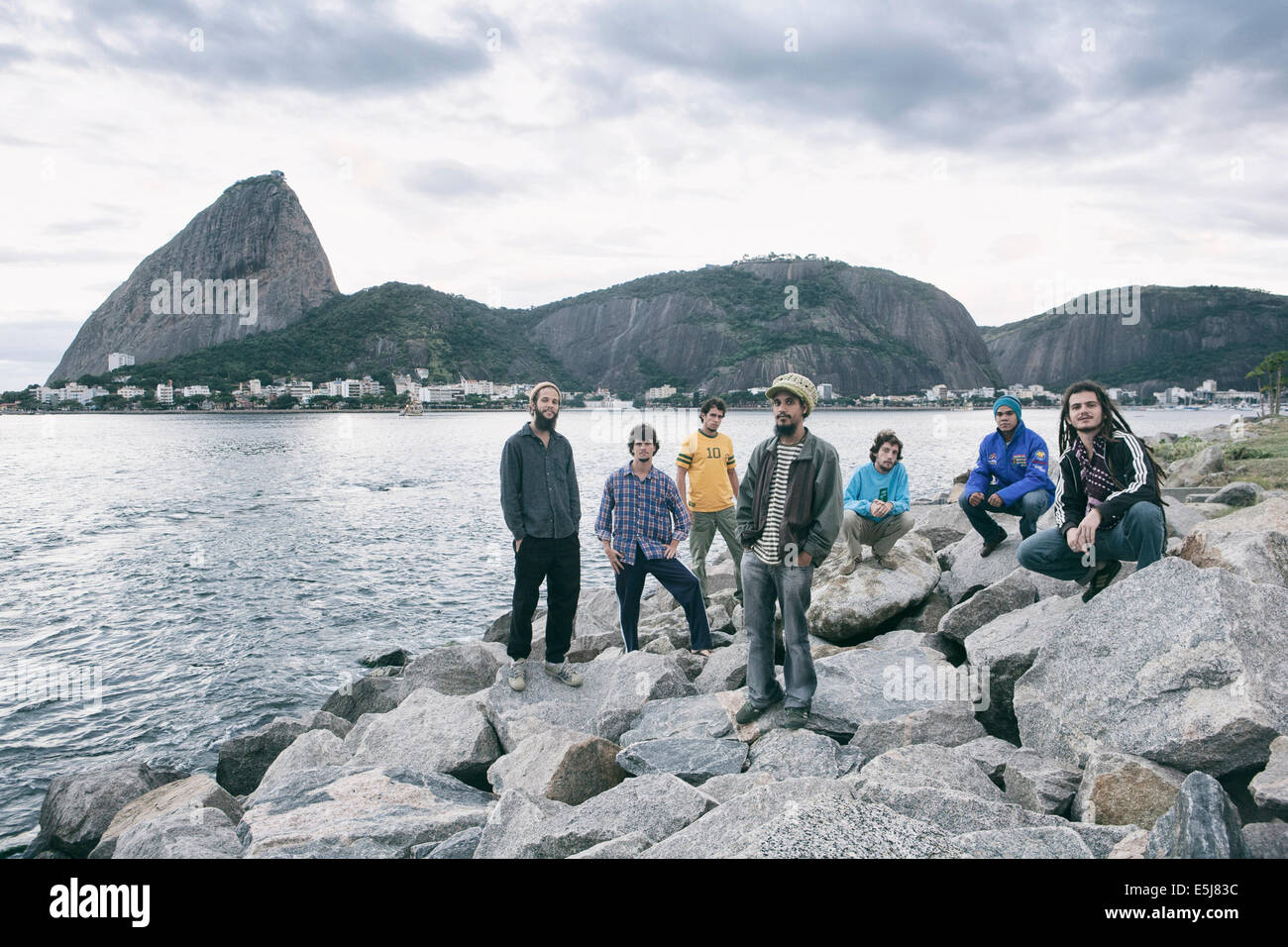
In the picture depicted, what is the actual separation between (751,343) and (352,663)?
162 meters

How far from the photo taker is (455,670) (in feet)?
29.8

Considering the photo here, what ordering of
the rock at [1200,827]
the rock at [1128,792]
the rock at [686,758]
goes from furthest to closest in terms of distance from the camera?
the rock at [686,758], the rock at [1128,792], the rock at [1200,827]

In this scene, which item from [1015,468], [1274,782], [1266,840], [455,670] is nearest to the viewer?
[1266,840]

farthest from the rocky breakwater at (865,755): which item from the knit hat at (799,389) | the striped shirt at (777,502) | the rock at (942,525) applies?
the rock at (942,525)

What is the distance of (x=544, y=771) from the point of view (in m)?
5.26

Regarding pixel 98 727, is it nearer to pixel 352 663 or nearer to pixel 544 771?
pixel 352 663

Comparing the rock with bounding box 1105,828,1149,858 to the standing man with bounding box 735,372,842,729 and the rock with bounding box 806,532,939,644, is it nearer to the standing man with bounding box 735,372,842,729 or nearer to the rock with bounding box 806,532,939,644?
the standing man with bounding box 735,372,842,729

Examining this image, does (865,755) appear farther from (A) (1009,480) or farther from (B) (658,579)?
(A) (1009,480)

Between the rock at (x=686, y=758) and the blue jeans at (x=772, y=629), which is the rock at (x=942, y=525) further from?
the rock at (x=686, y=758)

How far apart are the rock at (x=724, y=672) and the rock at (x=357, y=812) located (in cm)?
216

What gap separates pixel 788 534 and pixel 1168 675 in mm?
2335

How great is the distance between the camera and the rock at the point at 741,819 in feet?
11.4

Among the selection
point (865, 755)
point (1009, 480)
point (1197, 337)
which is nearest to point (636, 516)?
point (865, 755)

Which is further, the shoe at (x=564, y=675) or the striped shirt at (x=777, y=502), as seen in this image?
the shoe at (x=564, y=675)
